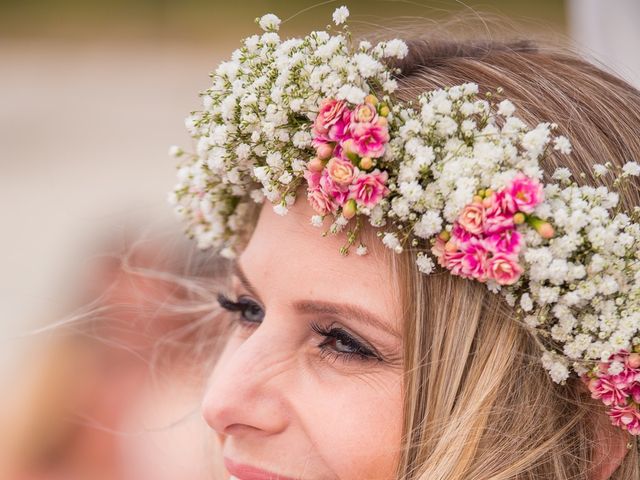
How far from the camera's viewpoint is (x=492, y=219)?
5.35ft

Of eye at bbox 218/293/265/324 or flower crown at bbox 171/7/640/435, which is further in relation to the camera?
eye at bbox 218/293/265/324

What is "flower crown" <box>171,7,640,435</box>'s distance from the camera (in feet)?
5.38

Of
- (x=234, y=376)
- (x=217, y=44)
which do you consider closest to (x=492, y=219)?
(x=234, y=376)

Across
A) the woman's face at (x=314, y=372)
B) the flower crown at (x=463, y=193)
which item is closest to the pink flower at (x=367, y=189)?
the flower crown at (x=463, y=193)

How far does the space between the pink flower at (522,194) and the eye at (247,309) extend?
74cm

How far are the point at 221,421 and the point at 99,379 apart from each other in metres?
2.77

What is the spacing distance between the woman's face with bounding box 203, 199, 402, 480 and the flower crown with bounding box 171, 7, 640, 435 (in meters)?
0.07

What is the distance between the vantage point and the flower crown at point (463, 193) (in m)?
1.64

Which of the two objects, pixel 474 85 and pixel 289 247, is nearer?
pixel 474 85

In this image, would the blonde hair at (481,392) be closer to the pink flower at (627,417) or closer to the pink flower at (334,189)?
the pink flower at (627,417)

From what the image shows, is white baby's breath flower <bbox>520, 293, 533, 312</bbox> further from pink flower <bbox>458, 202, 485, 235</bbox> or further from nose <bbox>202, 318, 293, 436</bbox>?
nose <bbox>202, 318, 293, 436</bbox>

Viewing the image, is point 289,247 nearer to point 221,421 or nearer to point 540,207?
point 221,421

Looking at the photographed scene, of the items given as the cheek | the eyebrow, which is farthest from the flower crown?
the cheek

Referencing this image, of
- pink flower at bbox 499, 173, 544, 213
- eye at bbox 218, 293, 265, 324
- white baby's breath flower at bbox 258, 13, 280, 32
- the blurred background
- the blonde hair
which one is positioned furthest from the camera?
the blurred background
